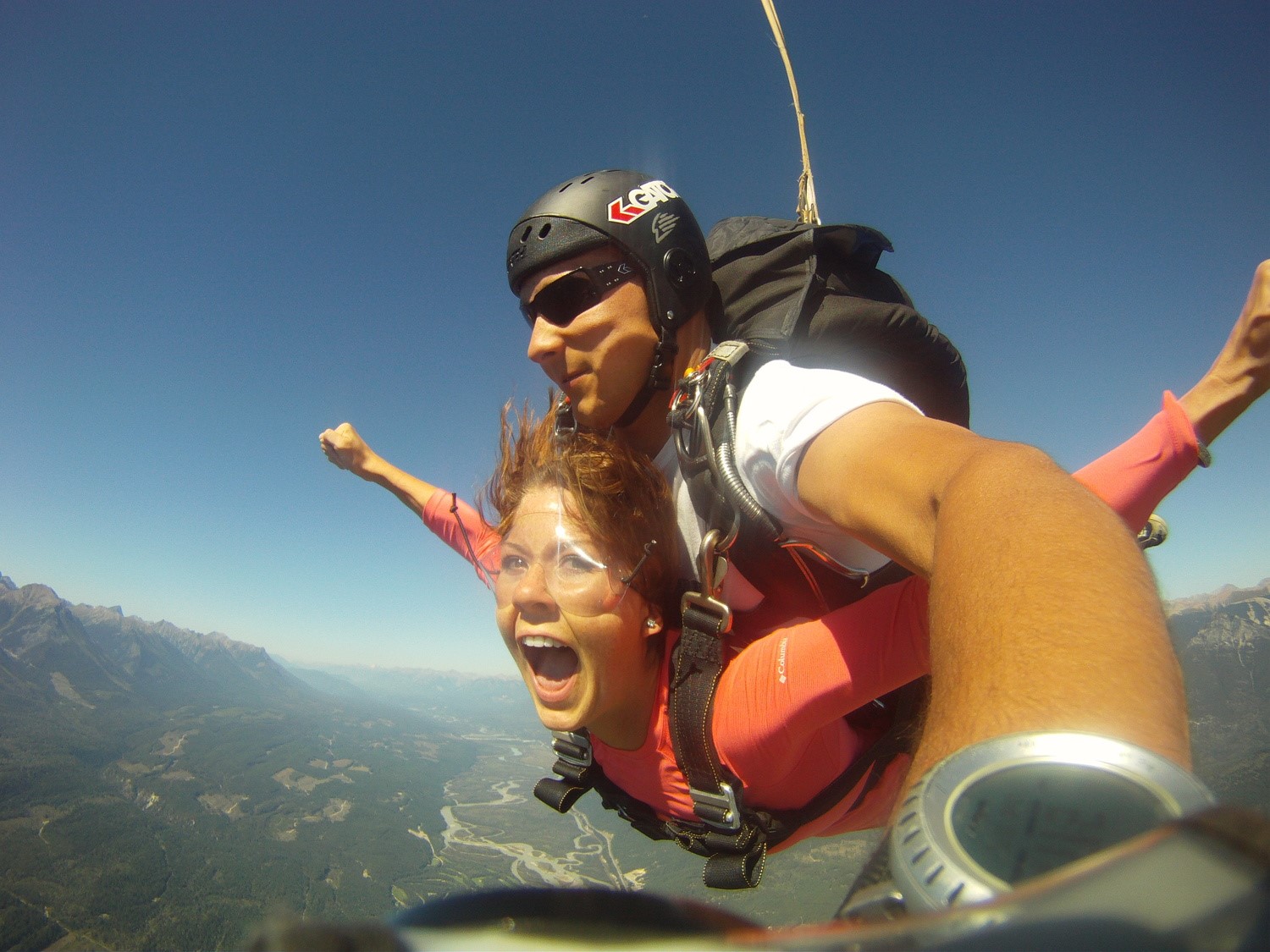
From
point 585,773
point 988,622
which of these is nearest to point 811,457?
point 988,622

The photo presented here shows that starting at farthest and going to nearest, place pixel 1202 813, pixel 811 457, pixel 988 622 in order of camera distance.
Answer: pixel 811 457 → pixel 988 622 → pixel 1202 813

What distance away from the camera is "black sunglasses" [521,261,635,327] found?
2324mm

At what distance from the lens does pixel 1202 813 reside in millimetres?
302

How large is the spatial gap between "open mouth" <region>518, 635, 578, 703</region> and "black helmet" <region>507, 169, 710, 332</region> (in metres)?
1.25

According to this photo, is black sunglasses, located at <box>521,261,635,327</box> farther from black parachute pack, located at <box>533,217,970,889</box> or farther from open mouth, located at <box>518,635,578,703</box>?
open mouth, located at <box>518,635,578,703</box>

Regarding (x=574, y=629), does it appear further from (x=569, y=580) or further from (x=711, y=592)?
(x=711, y=592)

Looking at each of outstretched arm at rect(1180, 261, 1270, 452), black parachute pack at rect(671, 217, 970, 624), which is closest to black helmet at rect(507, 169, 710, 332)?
black parachute pack at rect(671, 217, 970, 624)

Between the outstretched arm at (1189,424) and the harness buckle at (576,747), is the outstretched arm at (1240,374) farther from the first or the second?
the harness buckle at (576,747)

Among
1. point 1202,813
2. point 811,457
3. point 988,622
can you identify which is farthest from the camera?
point 811,457

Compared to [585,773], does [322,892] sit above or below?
below

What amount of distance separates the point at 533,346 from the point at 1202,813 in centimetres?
217

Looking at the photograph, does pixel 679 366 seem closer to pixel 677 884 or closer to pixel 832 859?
pixel 677 884

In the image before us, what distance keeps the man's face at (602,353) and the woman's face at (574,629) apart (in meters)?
0.38

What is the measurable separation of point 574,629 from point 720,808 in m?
0.73
